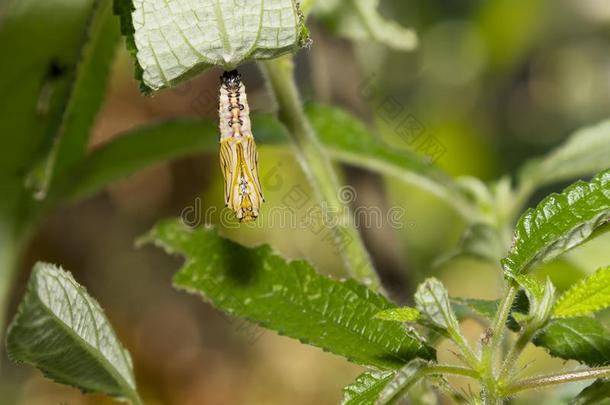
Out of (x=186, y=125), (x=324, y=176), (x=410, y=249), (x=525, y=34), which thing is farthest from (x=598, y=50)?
(x=324, y=176)

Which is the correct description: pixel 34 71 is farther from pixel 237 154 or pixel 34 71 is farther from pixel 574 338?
pixel 574 338

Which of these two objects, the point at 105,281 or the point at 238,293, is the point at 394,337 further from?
the point at 105,281

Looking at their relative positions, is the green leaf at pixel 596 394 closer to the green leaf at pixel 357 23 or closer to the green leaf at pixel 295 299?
the green leaf at pixel 295 299

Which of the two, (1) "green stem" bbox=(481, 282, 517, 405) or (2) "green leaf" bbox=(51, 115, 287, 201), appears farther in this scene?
(2) "green leaf" bbox=(51, 115, 287, 201)

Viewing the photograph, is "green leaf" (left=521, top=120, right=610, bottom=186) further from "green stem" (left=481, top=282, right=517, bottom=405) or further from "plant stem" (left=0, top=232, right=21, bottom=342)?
"plant stem" (left=0, top=232, right=21, bottom=342)

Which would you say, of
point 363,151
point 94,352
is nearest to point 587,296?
point 94,352

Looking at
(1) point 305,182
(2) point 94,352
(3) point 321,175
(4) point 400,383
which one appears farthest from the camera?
(1) point 305,182

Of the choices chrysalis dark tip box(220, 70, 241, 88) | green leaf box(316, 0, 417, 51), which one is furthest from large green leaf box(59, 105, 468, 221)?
chrysalis dark tip box(220, 70, 241, 88)
